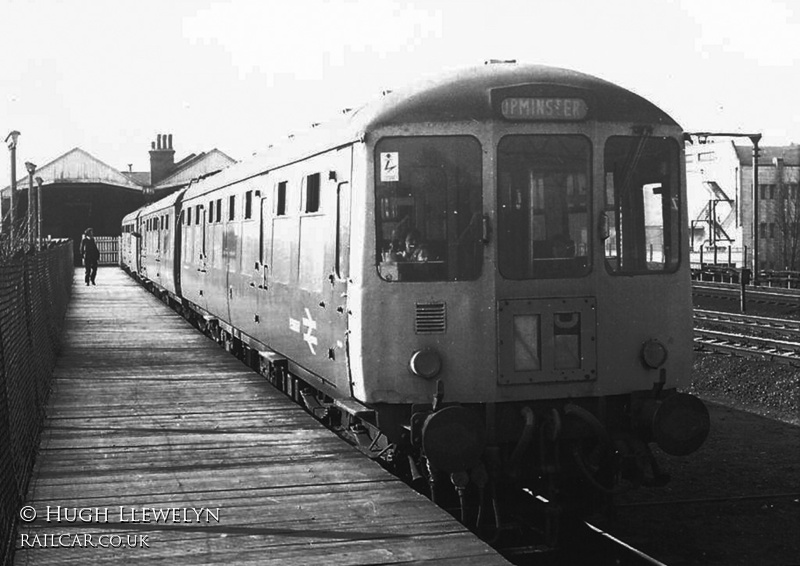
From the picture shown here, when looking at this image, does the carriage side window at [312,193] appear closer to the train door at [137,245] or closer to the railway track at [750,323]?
the railway track at [750,323]

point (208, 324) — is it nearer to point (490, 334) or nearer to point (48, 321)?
point (48, 321)

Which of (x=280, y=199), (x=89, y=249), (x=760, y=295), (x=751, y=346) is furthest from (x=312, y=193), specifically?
(x=89, y=249)

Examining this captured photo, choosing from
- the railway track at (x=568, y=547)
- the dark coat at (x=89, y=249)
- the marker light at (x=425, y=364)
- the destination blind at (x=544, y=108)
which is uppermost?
the destination blind at (x=544, y=108)

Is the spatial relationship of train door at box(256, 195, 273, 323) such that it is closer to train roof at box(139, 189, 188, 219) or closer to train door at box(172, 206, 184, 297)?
train door at box(172, 206, 184, 297)

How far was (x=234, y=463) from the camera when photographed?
24.8 feet

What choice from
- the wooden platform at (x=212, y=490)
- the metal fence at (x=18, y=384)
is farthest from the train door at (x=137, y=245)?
the wooden platform at (x=212, y=490)

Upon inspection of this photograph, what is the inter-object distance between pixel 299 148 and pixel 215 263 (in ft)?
19.9

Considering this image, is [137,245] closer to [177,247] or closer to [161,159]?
[177,247]

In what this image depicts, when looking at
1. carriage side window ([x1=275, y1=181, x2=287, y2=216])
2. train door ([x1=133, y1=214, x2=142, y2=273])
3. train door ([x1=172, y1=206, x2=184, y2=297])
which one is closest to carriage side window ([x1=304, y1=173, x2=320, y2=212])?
carriage side window ([x1=275, y1=181, x2=287, y2=216])

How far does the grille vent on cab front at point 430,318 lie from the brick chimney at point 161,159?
62062mm

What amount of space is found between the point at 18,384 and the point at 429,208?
10.2 ft

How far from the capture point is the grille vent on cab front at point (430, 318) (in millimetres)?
7359

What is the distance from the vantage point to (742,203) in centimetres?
6362

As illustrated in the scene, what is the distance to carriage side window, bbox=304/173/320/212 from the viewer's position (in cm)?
880
